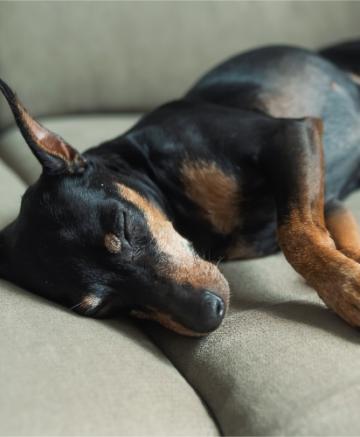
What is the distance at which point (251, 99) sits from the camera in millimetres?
2246

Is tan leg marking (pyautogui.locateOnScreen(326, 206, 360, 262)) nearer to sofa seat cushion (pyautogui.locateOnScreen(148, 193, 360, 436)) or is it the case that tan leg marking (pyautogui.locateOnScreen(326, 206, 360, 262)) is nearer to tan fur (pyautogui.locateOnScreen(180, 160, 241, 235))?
sofa seat cushion (pyautogui.locateOnScreen(148, 193, 360, 436))

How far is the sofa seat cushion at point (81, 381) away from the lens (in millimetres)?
1174

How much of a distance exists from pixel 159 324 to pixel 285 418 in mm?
577

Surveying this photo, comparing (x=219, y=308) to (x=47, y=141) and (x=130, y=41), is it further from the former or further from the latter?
(x=130, y=41)

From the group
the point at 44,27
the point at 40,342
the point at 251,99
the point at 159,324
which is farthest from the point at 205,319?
the point at 44,27

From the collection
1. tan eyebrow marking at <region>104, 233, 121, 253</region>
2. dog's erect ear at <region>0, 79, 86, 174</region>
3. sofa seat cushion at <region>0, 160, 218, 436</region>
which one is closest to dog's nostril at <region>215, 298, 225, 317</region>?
sofa seat cushion at <region>0, 160, 218, 436</region>

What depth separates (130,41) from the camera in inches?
122

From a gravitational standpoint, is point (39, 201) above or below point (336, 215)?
above

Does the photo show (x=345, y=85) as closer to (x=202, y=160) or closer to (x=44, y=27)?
(x=202, y=160)

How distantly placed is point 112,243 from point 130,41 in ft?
5.96

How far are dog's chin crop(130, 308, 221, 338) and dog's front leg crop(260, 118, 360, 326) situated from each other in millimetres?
335

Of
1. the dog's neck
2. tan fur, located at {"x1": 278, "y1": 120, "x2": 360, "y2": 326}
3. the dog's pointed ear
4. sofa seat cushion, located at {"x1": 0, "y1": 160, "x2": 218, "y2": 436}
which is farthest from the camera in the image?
the dog's neck

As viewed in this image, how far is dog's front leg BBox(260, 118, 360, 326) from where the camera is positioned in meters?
1.50

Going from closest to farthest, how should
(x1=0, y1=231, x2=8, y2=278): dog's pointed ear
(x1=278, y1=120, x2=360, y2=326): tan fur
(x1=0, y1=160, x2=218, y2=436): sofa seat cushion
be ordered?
1. (x1=0, y1=160, x2=218, y2=436): sofa seat cushion
2. (x1=278, y1=120, x2=360, y2=326): tan fur
3. (x1=0, y1=231, x2=8, y2=278): dog's pointed ear
